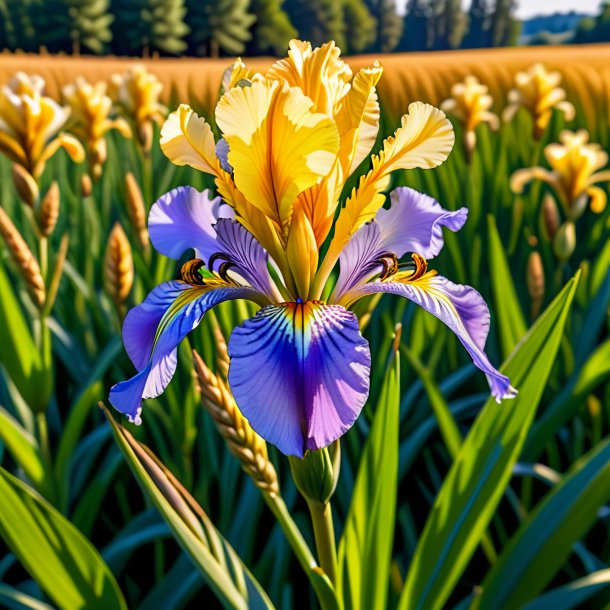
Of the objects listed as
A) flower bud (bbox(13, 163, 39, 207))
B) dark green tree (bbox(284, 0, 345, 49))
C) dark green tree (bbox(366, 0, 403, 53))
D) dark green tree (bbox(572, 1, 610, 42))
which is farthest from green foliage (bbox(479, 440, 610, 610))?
dark green tree (bbox(366, 0, 403, 53))

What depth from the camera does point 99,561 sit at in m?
0.97

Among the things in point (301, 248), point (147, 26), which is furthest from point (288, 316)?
point (147, 26)

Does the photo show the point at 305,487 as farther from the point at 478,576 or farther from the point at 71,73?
the point at 71,73

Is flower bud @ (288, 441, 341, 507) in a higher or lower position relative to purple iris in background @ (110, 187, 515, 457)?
lower

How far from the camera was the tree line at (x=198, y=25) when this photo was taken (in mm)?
31094

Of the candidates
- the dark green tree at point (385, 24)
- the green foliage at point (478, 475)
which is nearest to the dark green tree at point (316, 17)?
Result: the dark green tree at point (385, 24)

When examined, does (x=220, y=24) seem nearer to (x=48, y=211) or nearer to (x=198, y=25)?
(x=198, y=25)

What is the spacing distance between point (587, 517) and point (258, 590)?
0.55m

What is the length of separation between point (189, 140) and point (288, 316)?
25 centimetres

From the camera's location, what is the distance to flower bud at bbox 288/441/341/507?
2.43 ft

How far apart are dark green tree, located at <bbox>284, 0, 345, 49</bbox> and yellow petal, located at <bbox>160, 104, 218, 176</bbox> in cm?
4275

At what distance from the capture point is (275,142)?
71cm

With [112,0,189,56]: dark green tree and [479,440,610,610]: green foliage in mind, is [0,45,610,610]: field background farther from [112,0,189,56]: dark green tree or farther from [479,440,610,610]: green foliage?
[112,0,189,56]: dark green tree

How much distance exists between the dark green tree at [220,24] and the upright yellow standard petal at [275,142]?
121 feet
